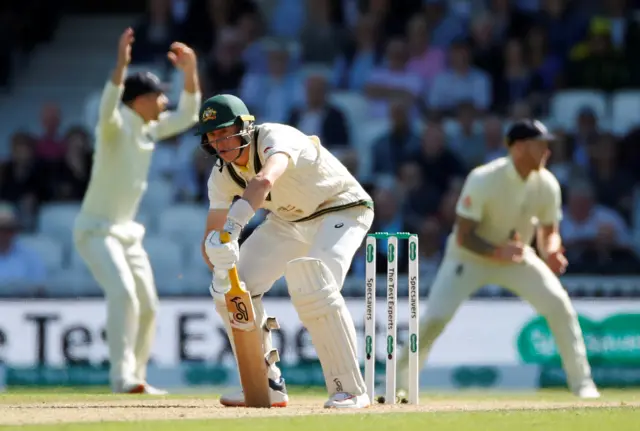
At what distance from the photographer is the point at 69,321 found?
36.9ft

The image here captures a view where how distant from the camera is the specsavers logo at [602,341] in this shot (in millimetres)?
11367

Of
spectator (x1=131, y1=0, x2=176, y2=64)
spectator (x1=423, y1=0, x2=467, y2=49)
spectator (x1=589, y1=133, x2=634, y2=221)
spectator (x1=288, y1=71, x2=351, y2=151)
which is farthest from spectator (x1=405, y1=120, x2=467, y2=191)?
spectator (x1=131, y1=0, x2=176, y2=64)

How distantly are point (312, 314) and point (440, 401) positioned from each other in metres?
1.98

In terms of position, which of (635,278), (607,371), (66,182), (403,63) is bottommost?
(607,371)

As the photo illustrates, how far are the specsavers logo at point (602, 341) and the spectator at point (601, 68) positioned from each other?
12.7ft

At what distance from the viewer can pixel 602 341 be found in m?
11.4

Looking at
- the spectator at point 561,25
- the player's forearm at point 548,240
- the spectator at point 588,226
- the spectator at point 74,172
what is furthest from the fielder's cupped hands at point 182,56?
the spectator at point 561,25

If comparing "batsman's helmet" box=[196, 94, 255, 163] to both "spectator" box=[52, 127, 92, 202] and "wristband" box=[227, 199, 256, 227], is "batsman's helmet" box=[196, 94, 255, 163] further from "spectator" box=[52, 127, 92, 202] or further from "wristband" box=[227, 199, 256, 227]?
"spectator" box=[52, 127, 92, 202]

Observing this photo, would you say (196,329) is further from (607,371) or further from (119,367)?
(607,371)

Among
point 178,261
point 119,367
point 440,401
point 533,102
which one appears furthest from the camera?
point 533,102

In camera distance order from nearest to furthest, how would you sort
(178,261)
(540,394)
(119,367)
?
1. (119,367)
2. (540,394)
3. (178,261)

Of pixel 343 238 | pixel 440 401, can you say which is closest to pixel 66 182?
pixel 440 401

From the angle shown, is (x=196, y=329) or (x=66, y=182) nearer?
(x=196, y=329)

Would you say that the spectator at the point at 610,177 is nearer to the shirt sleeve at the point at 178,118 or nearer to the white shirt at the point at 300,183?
the shirt sleeve at the point at 178,118
